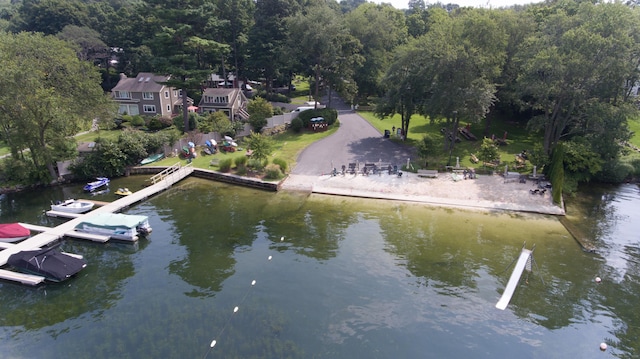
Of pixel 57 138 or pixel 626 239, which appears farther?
pixel 57 138

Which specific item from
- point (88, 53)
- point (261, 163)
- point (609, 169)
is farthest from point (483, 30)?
point (88, 53)

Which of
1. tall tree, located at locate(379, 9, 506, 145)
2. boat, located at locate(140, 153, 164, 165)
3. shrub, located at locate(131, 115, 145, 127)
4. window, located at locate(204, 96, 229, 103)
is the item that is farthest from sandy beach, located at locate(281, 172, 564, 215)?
shrub, located at locate(131, 115, 145, 127)

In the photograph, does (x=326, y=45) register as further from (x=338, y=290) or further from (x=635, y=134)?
(x=635, y=134)

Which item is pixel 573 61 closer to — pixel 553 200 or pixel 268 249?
pixel 553 200

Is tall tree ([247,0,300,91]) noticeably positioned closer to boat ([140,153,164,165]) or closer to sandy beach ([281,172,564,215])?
boat ([140,153,164,165])

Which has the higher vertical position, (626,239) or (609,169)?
(609,169)

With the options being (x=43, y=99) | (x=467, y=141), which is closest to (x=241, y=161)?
(x=43, y=99)
